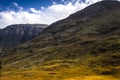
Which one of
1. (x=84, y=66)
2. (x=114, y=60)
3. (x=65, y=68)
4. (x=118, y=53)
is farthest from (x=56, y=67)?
(x=118, y=53)

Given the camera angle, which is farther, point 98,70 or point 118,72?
point 98,70

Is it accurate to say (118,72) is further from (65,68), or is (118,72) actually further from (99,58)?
(99,58)

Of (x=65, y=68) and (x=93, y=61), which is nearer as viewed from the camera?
(x=65, y=68)

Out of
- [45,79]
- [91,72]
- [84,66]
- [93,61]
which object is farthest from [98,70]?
[45,79]

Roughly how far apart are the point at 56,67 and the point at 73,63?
2285 centimetres

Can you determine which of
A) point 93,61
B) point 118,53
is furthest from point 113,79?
point 118,53

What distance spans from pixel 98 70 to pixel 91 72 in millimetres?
7271

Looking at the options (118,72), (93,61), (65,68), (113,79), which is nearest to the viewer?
(113,79)

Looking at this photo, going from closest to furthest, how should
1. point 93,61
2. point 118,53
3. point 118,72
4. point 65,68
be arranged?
point 118,72
point 65,68
point 93,61
point 118,53

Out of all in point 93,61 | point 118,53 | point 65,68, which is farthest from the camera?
point 118,53

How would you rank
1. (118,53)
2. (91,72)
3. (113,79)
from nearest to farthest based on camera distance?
(113,79) → (91,72) → (118,53)

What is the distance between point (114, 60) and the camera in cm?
17650

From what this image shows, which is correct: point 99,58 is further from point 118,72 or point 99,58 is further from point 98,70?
point 118,72

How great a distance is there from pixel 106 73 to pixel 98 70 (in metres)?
10.7
